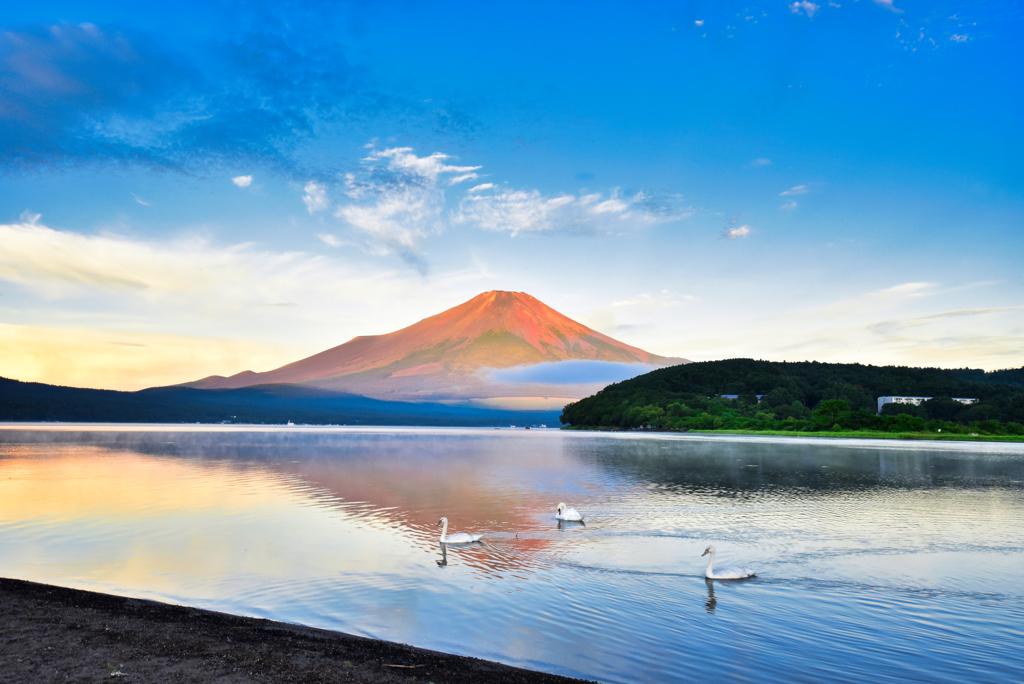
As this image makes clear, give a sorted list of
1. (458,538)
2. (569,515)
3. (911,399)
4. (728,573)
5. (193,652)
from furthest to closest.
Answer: (911,399)
(569,515)
(458,538)
(728,573)
(193,652)

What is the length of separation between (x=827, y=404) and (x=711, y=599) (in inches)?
5543

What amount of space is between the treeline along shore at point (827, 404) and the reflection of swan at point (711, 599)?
127 metres

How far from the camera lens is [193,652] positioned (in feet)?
26.0

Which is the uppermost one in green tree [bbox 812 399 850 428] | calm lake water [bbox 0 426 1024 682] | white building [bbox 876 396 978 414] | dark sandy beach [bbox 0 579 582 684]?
white building [bbox 876 396 978 414]

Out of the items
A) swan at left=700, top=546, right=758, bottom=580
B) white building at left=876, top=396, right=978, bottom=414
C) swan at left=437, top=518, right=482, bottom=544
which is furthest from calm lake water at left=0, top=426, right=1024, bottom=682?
white building at left=876, top=396, right=978, bottom=414

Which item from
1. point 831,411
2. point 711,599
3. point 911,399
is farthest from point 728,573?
point 911,399

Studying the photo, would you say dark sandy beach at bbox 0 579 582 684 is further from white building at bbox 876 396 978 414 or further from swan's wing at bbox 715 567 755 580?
white building at bbox 876 396 978 414

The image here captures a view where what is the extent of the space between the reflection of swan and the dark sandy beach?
16.0ft

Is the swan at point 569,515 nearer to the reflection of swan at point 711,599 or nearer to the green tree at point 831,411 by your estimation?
the reflection of swan at point 711,599

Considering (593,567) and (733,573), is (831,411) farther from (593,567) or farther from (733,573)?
(593,567)

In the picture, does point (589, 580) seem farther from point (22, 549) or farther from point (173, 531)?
point (22, 549)

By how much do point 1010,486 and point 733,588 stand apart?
96.5 feet

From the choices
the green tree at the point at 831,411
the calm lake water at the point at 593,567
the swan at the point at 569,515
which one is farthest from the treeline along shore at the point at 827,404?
the swan at the point at 569,515

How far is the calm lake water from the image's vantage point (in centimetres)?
947
